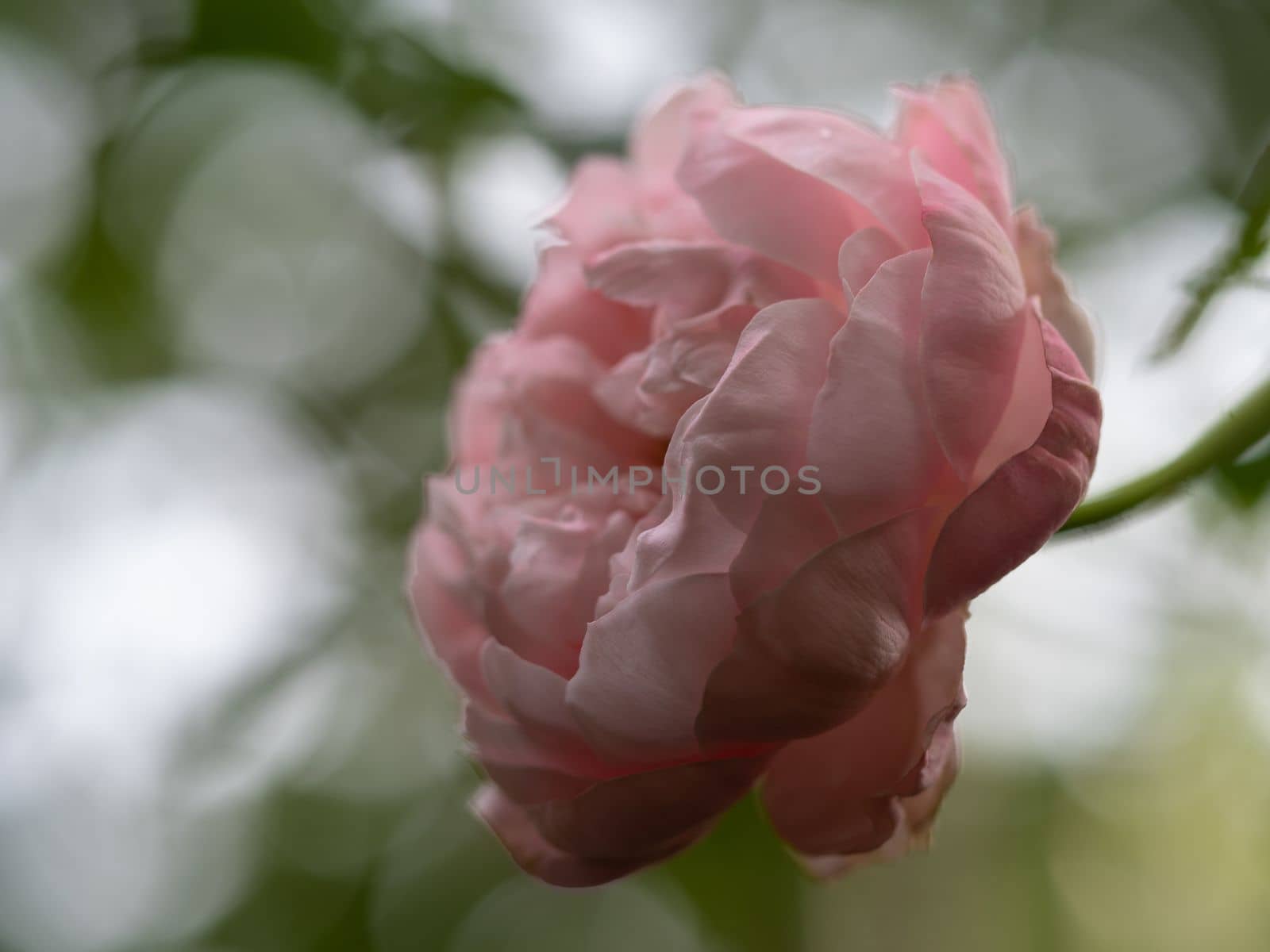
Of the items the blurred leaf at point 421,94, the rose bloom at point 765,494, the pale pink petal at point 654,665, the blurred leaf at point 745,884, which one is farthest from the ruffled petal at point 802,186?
the blurred leaf at point 745,884

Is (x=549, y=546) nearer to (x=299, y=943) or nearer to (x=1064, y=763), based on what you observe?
(x=1064, y=763)

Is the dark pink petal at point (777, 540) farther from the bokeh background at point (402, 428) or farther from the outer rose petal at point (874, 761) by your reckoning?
the bokeh background at point (402, 428)

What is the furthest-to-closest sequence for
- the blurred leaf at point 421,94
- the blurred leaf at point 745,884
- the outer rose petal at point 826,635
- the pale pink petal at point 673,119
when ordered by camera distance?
1. the blurred leaf at point 745,884
2. the blurred leaf at point 421,94
3. the pale pink petal at point 673,119
4. the outer rose petal at point 826,635

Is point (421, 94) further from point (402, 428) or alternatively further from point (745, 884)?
point (745, 884)

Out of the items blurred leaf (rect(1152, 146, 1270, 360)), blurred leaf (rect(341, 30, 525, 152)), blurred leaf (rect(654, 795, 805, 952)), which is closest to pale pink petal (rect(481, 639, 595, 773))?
blurred leaf (rect(1152, 146, 1270, 360))

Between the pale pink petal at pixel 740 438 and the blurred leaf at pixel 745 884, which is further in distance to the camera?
the blurred leaf at pixel 745 884

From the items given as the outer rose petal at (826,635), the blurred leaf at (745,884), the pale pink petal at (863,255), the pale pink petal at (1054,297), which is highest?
the pale pink petal at (863,255)
